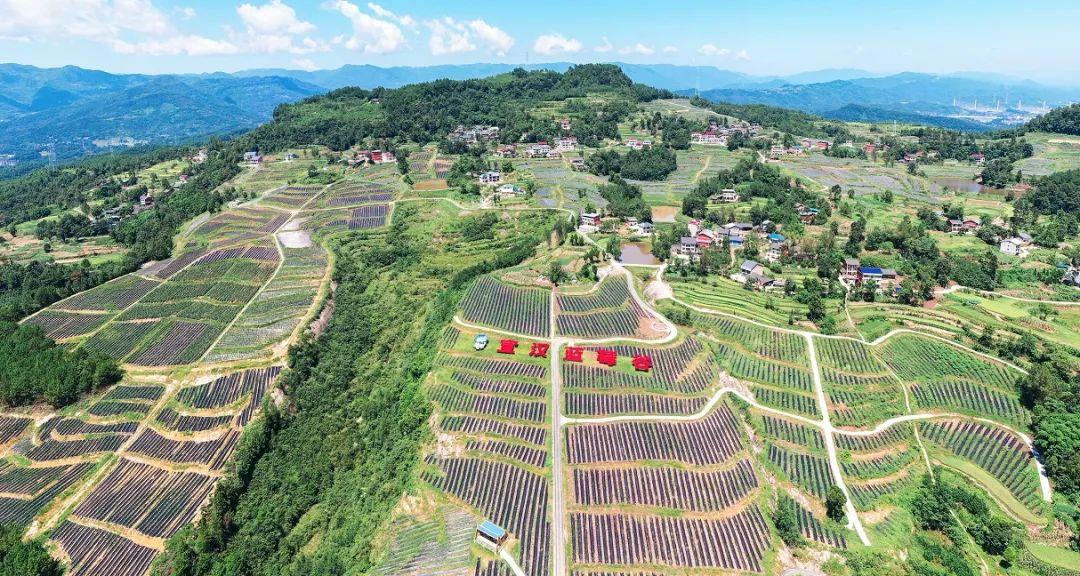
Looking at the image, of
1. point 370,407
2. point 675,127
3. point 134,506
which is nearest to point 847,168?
point 675,127

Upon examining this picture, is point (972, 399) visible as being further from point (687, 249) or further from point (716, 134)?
point (716, 134)

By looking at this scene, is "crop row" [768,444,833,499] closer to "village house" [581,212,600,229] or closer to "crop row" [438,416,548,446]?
"crop row" [438,416,548,446]

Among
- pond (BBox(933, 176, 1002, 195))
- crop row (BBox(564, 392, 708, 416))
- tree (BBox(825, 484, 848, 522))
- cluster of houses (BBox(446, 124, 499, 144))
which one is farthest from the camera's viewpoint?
cluster of houses (BBox(446, 124, 499, 144))

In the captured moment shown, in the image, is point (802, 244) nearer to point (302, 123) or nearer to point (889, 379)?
point (889, 379)

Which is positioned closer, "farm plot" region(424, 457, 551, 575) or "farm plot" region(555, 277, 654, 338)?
"farm plot" region(424, 457, 551, 575)

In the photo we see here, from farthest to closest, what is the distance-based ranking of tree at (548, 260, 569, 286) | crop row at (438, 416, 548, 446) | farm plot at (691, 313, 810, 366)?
tree at (548, 260, 569, 286)
farm plot at (691, 313, 810, 366)
crop row at (438, 416, 548, 446)

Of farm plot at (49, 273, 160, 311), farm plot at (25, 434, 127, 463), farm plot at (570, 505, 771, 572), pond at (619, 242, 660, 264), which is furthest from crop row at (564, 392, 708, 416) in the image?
farm plot at (49, 273, 160, 311)
